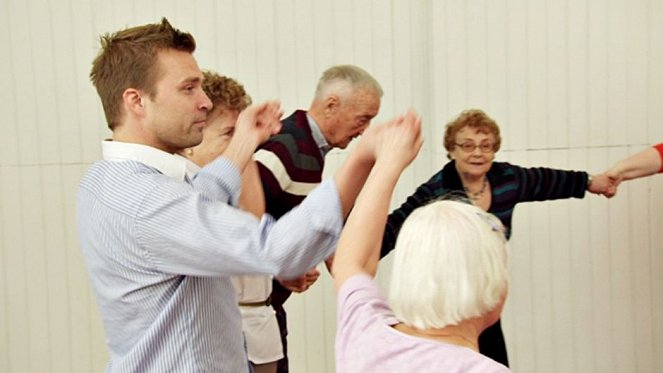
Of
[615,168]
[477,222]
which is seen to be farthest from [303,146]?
[477,222]

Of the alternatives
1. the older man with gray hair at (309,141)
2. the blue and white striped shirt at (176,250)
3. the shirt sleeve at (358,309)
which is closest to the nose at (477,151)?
the older man with gray hair at (309,141)

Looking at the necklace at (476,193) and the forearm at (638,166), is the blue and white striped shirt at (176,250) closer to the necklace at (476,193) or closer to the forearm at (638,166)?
the necklace at (476,193)

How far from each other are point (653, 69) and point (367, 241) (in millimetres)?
3121

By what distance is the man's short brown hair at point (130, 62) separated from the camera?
81.0 inches

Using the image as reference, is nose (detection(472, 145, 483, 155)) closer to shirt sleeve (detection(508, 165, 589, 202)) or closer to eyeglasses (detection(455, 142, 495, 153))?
eyeglasses (detection(455, 142, 495, 153))

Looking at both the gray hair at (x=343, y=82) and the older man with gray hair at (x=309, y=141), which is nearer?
the older man with gray hair at (x=309, y=141)

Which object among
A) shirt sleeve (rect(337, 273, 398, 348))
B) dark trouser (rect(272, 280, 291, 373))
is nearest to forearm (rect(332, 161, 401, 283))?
shirt sleeve (rect(337, 273, 398, 348))

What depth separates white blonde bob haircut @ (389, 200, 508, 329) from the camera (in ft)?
4.80

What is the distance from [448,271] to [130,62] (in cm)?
96

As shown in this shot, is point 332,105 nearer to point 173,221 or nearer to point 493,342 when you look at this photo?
point 493,342

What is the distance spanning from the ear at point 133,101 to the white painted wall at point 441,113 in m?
2.35

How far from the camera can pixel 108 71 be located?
2088 mm

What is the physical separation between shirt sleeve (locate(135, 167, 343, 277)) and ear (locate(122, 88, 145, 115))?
28cm

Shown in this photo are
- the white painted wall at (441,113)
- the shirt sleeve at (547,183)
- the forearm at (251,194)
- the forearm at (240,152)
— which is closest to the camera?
the forearm at (240,152)
